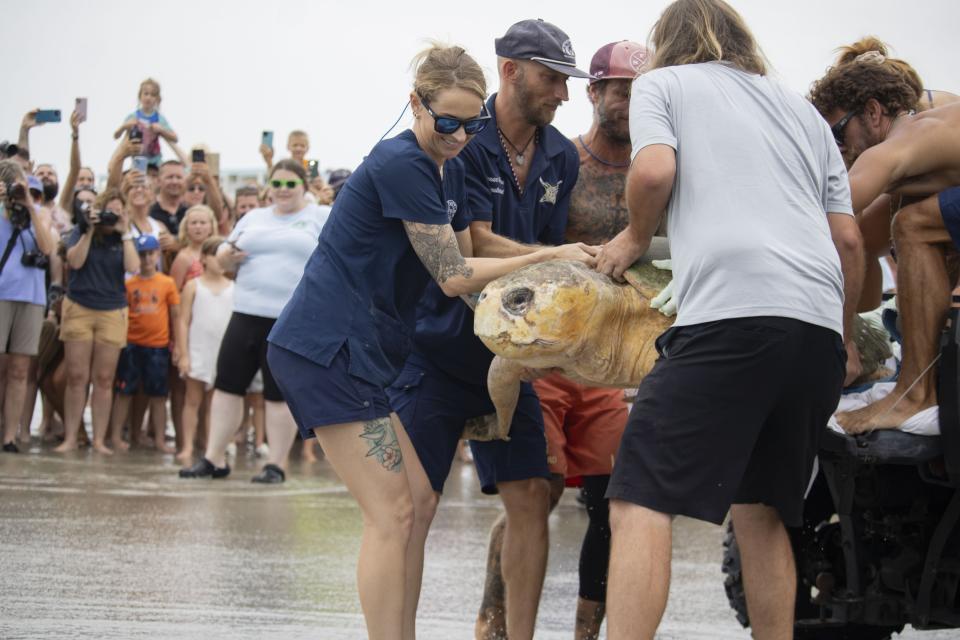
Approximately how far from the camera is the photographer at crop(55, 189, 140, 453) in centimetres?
1083

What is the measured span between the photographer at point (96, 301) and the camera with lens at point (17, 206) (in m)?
0.45

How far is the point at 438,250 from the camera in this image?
4.04 metres


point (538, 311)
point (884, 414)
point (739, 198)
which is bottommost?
point (884, 414)

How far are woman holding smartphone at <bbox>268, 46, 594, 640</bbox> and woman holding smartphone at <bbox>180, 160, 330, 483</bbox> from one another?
5464mm

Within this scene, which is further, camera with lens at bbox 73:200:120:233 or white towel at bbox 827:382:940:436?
camera with lens at bbox 73:200:120:233

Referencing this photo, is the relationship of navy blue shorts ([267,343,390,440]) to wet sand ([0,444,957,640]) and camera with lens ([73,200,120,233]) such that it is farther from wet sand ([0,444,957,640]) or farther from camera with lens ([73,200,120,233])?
camera with lens ([73,200,120,233])

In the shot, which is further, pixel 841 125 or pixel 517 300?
pixel 841 125

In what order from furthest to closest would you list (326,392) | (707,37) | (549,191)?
1. (549,191)
2. (326,392)
3. (707,37)

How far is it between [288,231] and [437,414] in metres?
5.32

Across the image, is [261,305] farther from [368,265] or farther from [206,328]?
[368,265]

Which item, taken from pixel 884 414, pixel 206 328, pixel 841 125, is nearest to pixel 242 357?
pixel 206 328

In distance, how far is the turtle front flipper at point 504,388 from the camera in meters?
4.38

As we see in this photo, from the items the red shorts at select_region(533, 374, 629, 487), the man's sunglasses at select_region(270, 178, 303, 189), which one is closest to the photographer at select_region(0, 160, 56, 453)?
the man's sunglasses at select_region(270, 178, 303, 189)

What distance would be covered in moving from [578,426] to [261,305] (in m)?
4.71
